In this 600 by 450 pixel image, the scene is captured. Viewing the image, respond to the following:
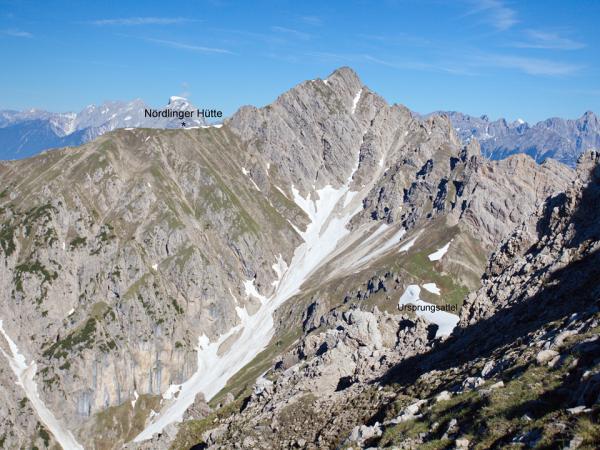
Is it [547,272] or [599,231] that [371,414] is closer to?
[547,272]

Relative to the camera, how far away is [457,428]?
29.1m

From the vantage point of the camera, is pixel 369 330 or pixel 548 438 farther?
pixel 369 330

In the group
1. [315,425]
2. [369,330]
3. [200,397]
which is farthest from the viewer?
[200,397]

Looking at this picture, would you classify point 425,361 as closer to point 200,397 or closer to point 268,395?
point 268,395

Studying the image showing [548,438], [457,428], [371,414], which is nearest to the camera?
[548,438]

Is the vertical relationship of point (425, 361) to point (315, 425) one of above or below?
below

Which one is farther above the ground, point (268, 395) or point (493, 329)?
point (268, 395)

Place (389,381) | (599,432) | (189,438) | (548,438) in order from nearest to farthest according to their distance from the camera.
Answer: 1. (599,432)
2. (548,438)
3. (389,381)
4. (189,438)

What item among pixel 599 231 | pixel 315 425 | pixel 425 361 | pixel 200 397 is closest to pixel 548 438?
pixel 315 425

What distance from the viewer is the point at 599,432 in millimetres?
20438

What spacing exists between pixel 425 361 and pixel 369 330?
106ft

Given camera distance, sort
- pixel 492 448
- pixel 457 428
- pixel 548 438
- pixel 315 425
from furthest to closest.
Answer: pixel 315 425 < pixel 457 428 < pixel 492 448 < pixel 548 438

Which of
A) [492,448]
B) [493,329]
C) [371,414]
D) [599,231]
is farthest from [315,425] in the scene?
[599,231]

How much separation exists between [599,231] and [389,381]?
30444mm
